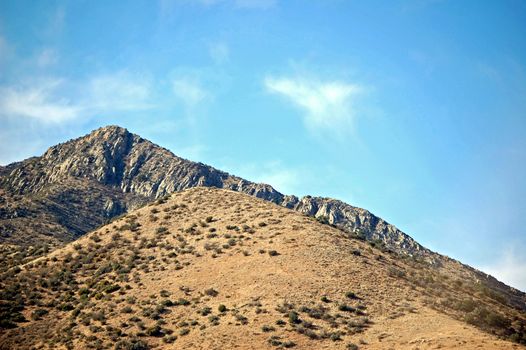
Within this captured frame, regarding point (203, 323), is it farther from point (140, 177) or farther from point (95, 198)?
point (140, 177)

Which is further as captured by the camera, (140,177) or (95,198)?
(140,177)

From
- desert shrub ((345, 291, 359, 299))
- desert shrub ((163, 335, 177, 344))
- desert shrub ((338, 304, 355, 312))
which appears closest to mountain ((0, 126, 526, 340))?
desert shrub ((163, 335, 177, 344))

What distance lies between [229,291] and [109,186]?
396 ft

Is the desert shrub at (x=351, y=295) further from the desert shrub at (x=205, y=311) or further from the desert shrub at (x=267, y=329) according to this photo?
the desert shrub at (x=205, y=311)

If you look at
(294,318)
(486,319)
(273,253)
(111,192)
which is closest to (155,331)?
(294,318)

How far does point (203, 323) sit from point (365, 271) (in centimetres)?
2027

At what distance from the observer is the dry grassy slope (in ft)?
129

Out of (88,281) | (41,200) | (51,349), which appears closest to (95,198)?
(41,200)

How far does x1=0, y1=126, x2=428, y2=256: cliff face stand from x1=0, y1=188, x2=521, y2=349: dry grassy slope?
5250cm

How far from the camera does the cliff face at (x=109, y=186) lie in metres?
121

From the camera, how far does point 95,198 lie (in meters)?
141

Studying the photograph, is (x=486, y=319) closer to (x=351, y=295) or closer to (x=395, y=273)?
(x=395, y=273)

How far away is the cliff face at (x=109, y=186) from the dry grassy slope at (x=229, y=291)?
5250cm

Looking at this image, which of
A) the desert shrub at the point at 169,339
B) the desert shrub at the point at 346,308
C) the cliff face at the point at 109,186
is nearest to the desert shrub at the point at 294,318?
the desert shrub at the point at 346,308
